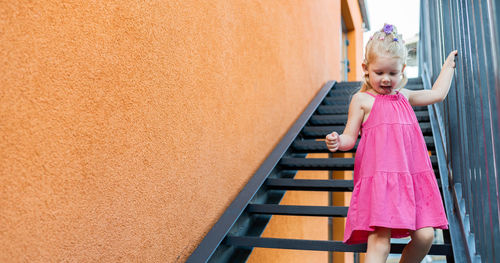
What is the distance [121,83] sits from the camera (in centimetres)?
151

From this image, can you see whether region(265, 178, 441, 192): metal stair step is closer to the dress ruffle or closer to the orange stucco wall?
the orange stucco wall

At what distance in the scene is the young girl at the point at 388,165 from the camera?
162 cm

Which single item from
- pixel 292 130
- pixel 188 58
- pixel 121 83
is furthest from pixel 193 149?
A: pixel 292 130

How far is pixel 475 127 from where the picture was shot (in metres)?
1.64

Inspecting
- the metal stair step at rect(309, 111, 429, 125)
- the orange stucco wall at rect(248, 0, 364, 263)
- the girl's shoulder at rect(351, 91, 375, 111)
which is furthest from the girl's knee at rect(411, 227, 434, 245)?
the metal stair step at rect(309, 111, 429, 125)

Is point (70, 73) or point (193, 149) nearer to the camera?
point (70, 73)

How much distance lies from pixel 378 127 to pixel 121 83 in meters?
0.99

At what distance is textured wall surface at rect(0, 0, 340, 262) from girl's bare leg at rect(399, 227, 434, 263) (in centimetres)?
91

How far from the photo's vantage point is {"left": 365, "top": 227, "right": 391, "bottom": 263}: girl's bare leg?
165 cm

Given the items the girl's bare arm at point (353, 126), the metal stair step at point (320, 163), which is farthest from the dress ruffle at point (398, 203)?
the metal stair step at point (320, 163)

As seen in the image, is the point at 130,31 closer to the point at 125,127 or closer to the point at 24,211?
the point at 125,127

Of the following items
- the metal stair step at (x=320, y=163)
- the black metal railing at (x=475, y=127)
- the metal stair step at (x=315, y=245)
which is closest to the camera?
the black metal railing at (x=475, y=127)

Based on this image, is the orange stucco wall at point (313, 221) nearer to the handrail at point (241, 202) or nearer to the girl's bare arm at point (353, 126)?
the handrail at point (241, 202)

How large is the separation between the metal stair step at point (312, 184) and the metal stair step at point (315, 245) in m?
0.59
